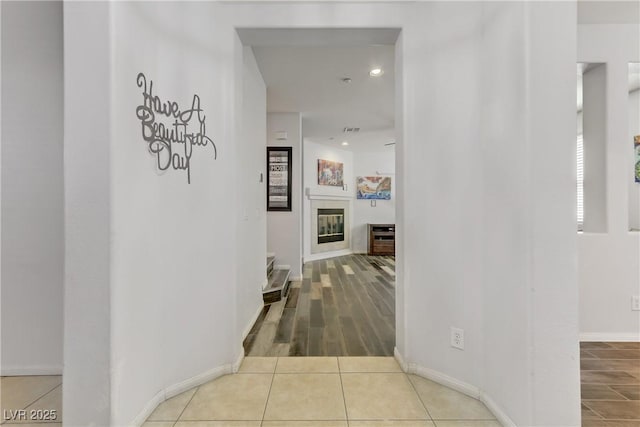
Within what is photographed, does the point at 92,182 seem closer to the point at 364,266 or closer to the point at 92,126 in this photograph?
the point at 92,126

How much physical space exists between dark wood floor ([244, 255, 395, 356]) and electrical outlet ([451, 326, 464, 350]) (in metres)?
0.58

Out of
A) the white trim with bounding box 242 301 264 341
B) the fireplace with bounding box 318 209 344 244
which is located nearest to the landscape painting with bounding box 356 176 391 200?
the fireplace with bounding box 318 209 344 244

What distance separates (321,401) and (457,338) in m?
0.91

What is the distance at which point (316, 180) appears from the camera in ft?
21.3

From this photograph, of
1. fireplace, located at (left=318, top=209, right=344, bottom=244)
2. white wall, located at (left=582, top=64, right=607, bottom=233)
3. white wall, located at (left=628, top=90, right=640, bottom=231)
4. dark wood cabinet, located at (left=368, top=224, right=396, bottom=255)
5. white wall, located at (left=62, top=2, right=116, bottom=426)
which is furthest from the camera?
dark wood cabinet, located at (left=368, top=224, right=396, bottom=255)

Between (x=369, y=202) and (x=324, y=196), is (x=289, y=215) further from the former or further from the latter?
(x=369, y=202)

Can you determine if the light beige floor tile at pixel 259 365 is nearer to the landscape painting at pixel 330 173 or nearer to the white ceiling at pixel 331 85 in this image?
the white ceiling at pixel 331 85

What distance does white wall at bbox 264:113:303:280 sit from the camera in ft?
14.8

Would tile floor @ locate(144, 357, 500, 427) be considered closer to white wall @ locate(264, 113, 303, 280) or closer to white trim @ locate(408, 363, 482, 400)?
white trim @ locate(408, 363, 482, 400)

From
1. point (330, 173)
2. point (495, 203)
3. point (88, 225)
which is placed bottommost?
point (88, 225)

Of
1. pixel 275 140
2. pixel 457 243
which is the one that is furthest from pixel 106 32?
pixel 275 140

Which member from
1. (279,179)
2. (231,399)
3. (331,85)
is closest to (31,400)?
(231,399)

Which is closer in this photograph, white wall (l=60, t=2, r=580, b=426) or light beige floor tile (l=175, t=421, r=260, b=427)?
white wall (l=60, t=2, r=580, b=426)

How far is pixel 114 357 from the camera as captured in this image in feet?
4.29
